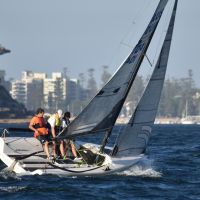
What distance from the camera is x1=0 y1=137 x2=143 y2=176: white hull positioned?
22.5 metres

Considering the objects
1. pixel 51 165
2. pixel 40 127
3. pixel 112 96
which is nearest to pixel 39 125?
pixel 40 127

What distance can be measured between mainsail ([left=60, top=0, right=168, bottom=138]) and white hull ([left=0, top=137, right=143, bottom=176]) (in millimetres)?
884

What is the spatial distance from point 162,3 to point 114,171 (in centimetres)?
455

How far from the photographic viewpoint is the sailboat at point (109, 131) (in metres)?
22.7

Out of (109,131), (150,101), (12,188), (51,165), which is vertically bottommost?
(12,188)

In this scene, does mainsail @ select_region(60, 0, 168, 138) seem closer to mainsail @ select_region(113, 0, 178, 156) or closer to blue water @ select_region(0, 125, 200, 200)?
mainsail @ select_region(113, 0, 178, 156)

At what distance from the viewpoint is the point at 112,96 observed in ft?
75.7

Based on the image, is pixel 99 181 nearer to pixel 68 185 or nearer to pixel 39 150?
pixel 68 185

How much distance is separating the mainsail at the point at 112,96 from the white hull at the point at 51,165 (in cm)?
88

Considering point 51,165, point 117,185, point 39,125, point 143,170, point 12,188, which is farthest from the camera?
point 143,170

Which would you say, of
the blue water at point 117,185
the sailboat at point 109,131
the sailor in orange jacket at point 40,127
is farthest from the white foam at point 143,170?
the sailor in orange jacket at point 40,127

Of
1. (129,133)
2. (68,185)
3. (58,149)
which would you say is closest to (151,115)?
(129,133)

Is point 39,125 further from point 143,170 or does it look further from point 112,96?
point 143,170

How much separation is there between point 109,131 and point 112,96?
941 mm
